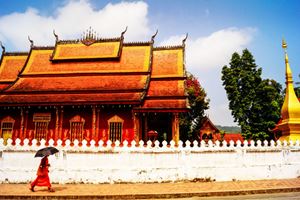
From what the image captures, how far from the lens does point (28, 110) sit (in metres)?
18.1

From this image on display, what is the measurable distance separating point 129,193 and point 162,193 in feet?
3.37

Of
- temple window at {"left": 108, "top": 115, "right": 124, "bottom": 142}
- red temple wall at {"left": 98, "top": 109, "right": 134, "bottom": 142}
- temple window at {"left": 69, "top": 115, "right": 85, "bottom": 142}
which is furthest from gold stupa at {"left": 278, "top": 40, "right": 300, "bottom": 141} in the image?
temple window at {"left": 69, "top": 115, "right": 85, "bottom": 142}

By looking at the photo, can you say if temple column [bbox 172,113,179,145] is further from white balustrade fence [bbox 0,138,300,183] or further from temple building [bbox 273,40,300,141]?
temple building [bbox 273,40,300,141]

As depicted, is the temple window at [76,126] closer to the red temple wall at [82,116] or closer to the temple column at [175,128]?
the red temple wall at [82,116]

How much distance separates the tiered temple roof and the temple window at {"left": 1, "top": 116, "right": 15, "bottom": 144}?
159cm

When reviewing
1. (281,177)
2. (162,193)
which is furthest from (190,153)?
(281,177)

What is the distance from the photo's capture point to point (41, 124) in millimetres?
18062

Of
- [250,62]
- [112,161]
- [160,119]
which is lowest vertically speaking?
[112,161]

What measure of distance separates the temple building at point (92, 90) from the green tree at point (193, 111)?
9.38 meters

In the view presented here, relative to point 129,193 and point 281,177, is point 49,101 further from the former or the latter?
point 281,177

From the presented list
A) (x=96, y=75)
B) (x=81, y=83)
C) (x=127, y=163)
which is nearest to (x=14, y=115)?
Result: (x=81, y=83)

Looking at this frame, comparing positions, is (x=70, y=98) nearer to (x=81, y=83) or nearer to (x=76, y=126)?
(x=76, y=126)

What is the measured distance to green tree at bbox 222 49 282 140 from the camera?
94.1ft

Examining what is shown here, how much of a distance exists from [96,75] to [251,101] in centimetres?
1755
